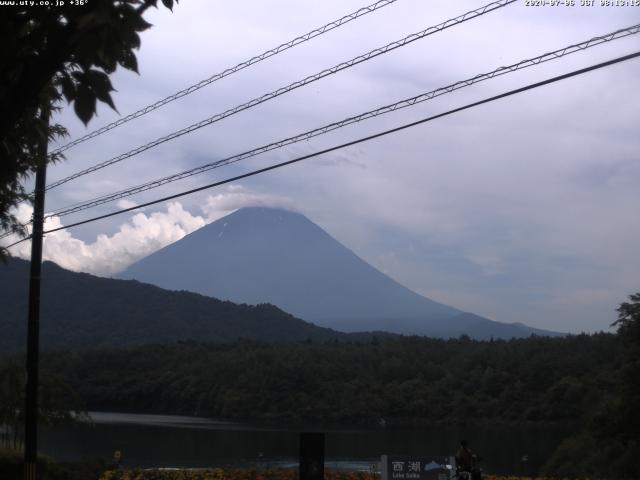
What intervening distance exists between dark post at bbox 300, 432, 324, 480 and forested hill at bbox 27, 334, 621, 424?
3443 cm

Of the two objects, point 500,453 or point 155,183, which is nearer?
point 155,183

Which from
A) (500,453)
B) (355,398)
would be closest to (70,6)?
(500,453)

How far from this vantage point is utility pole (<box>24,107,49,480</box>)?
51.9 ft

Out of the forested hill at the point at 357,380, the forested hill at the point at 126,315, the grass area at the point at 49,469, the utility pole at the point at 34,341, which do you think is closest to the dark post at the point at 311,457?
the utility pole at the point at 34,341

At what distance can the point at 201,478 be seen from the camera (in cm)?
1617

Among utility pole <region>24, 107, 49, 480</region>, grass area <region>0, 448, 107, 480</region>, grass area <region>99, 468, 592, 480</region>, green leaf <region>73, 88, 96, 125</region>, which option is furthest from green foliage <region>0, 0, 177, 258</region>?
grass area <region>0, 448, 107, 480</region>

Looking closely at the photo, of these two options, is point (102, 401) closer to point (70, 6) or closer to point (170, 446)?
point (170, 446)

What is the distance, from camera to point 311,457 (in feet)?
46.0

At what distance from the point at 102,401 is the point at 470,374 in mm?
26651

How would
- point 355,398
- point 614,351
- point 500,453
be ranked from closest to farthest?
point 500,453 → point 614,351 → point 355,398

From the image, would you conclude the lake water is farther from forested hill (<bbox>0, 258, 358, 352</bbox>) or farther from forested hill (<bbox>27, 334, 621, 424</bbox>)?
forested hill (<bbox>0, 258, 358, 352</bbox>)

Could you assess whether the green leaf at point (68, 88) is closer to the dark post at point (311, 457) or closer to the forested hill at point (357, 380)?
the dark post at point (311, 457)

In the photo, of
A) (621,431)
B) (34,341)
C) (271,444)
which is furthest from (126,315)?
(34,341)

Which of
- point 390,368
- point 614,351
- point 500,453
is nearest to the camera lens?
point 500,453
